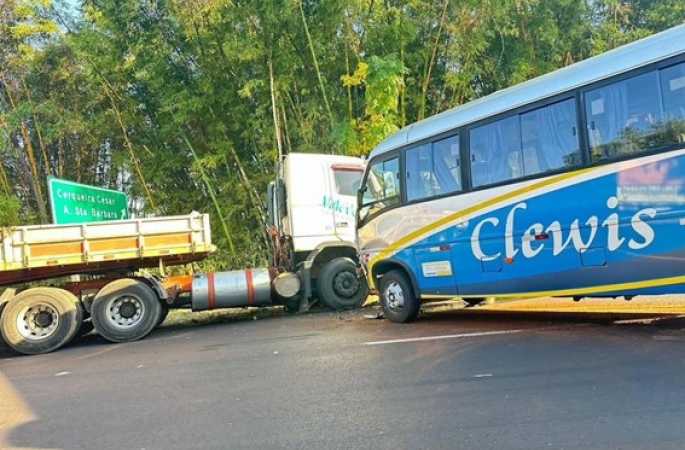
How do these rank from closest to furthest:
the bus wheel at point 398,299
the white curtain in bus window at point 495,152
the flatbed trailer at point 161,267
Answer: the white curtain in bus window at point 495,152 < the bus wheel at point 398,299 < the flatbed trailer at point 161,267

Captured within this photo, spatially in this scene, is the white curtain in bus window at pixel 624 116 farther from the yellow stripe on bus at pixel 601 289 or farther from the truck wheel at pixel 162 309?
the truck wheel at pixel 162 309

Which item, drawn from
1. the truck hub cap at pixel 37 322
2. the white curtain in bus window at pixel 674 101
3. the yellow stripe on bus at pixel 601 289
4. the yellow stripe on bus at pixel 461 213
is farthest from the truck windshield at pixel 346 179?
the white curtain in bus window at pixel 674 101

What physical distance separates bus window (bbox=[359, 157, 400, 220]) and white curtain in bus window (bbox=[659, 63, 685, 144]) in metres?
3.94

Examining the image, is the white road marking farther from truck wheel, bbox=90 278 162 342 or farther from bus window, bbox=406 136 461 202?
truck wheel, bbox=90 278 162 342

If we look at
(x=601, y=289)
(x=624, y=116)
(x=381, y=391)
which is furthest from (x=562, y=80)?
(x=381, y=391)

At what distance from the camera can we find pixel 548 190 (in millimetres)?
6797

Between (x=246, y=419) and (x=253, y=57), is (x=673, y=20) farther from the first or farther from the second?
(x=246, y=419)

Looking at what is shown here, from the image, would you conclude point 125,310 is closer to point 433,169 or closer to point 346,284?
point 346,284

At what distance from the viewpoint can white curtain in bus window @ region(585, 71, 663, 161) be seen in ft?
19.2

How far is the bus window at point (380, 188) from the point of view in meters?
8.98

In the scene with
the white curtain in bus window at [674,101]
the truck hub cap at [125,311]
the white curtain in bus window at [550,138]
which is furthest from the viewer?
the truck hub cap at [125,311]

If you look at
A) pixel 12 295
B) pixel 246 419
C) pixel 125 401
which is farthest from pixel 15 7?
pixel 246 419

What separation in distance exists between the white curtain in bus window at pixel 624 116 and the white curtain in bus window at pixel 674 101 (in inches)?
2.7

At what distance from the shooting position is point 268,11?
40.4 feet
